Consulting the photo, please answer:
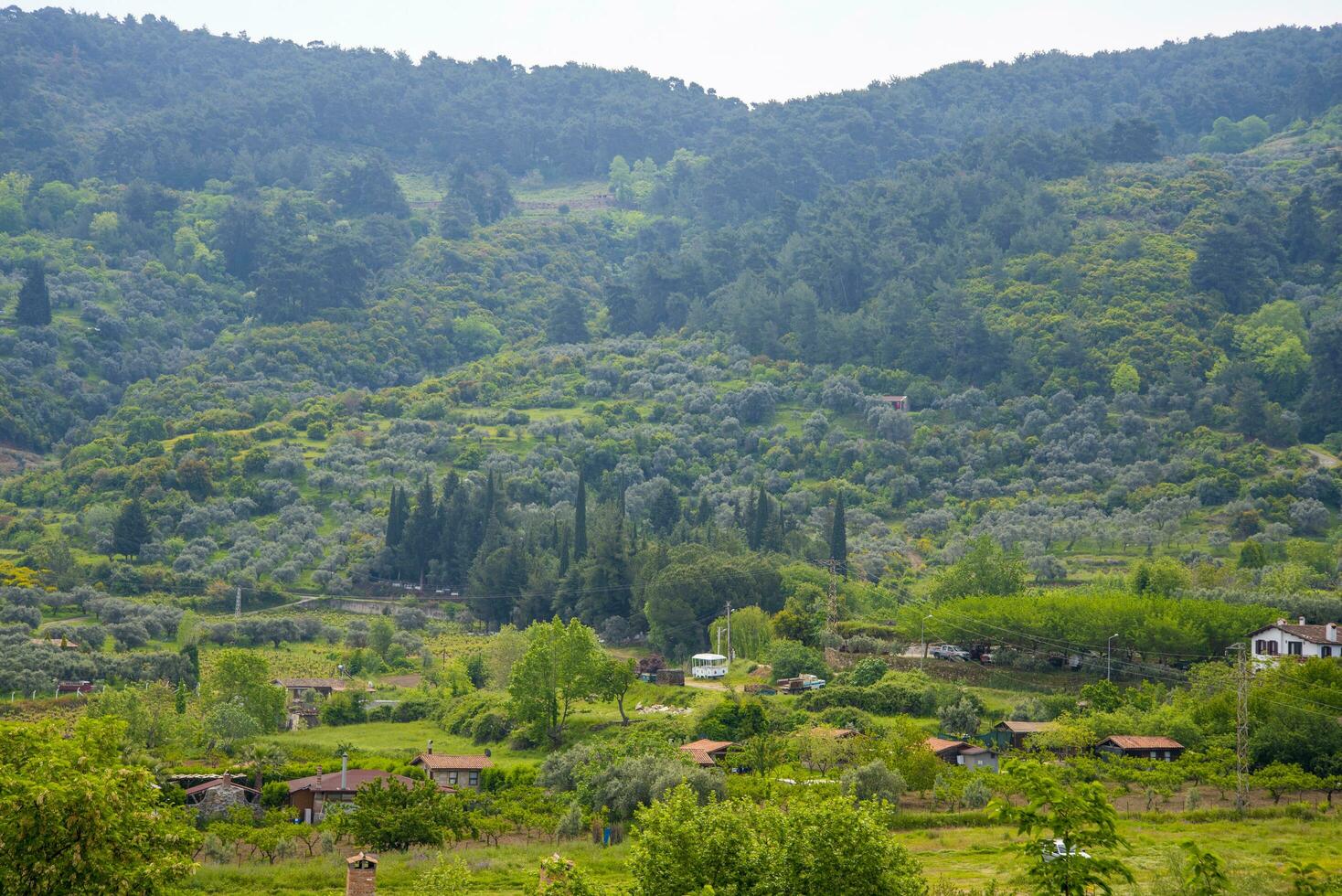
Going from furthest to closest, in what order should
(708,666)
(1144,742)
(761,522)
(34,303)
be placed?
1. (34,303)
2. (761,522)
3. (708,666)
4. (1144,742)

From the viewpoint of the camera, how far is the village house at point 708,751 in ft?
201

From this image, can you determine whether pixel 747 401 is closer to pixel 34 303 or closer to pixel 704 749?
pixel 34 303

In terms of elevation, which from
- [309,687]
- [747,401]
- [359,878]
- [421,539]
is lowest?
[309,687]

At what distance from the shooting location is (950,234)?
176 m

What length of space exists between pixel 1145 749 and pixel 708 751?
55.0 feet

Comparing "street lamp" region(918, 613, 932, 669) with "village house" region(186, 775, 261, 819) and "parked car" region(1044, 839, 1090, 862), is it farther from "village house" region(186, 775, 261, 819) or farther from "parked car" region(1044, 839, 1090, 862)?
"parked car" region(1044, 839, 1090, 862)

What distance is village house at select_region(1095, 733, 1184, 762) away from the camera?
207 feet

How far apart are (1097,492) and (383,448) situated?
57872mm

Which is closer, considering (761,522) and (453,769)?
(453,769)

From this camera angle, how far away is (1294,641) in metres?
72.1

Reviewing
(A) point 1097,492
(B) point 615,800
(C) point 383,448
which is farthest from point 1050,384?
(B) point 615,800

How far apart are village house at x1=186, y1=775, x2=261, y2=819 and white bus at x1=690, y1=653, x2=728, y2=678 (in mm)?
27290

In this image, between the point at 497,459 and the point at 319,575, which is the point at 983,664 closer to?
the point at 319,575

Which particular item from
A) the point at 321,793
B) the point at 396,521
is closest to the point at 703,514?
the point at 396,521
